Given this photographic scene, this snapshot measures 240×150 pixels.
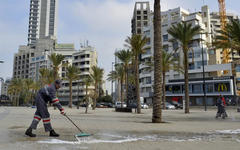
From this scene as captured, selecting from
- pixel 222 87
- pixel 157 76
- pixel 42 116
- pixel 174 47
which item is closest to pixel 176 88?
pixel 222 87

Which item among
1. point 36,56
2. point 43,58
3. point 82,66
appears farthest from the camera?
point 36,56

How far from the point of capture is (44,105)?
6.97 meters

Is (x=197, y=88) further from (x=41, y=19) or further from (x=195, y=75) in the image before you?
(x=41, y=19)

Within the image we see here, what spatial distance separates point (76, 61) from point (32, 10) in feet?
259

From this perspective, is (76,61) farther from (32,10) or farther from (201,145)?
(201,145)

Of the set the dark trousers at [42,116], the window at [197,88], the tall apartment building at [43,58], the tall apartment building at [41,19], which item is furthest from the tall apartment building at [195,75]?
the tall apartment building at [41,19]

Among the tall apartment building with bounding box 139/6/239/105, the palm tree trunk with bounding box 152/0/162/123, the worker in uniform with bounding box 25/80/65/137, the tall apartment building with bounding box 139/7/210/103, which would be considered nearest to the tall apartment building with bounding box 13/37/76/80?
the tall apartment building with bounding box 139/7/210/103

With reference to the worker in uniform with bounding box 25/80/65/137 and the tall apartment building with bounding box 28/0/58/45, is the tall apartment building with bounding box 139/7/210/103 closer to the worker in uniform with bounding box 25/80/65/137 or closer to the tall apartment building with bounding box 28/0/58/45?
the worker in uniform with bounding box 25/80/65/137

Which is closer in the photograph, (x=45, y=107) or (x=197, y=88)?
(x=45, y=107)

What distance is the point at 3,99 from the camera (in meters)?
107

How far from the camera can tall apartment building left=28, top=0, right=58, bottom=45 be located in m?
154

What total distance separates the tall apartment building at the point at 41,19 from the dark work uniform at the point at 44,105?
15970 centimetres

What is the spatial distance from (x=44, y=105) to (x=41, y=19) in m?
164

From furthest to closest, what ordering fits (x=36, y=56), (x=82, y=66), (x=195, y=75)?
1. (x=36, y=56)
2. (x=82, y=66)
3. (x=195, y=75)
